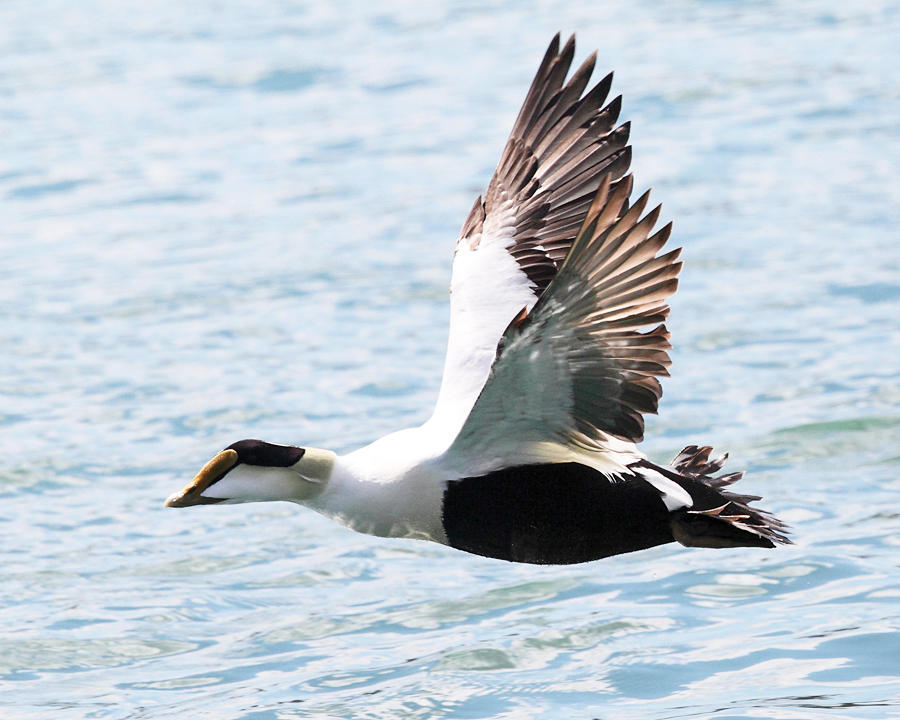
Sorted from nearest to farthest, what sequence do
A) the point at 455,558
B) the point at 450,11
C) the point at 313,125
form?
the point at 455,558, the point at 313,125, the point at 450,11

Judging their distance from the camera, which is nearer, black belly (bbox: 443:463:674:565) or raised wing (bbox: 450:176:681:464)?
raised wing (bbox: 450:176:681:464)

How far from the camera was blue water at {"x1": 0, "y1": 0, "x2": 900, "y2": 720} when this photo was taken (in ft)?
20.2


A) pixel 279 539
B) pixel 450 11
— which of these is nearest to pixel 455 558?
pixel 279 539

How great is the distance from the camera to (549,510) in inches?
189

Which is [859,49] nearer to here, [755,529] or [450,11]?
[450,11]

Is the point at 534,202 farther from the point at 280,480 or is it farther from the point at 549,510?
the point at 280,480

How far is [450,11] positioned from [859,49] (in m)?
4.16

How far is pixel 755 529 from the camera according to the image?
15.7ft

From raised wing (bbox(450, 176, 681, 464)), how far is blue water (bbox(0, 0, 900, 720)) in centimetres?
127

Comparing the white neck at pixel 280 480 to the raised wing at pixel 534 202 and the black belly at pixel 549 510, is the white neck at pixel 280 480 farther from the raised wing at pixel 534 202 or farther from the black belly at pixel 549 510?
the raised wing at pixel 534 202

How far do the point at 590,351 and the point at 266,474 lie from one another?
3.30 feet

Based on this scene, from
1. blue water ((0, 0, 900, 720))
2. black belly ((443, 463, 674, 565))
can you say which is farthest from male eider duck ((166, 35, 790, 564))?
blue water ((0, 0, 900, 720))

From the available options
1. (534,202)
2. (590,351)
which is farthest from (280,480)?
(534,202)

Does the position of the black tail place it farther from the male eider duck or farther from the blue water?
the blue water
